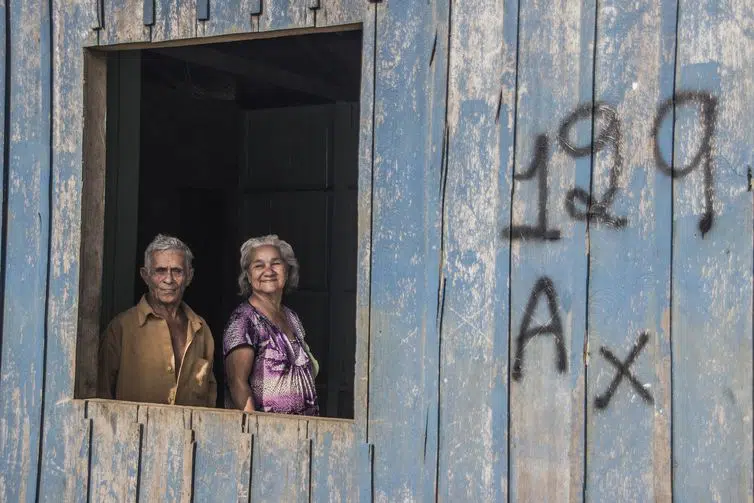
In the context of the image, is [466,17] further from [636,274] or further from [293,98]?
[293,98]

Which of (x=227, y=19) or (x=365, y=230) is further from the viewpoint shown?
(x=227, y=19)

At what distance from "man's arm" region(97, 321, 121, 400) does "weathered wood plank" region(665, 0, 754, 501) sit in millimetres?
2495

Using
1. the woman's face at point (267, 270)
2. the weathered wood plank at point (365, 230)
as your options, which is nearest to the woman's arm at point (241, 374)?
the woman's face at point (267, 270)

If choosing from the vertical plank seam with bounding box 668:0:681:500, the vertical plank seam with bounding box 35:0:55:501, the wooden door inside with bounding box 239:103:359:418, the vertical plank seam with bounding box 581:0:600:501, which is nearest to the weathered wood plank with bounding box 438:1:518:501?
the vertical plank seam with bounding box 581:0:600:501

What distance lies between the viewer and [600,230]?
337 centimetres

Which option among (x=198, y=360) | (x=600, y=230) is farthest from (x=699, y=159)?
(x=198, y=360)

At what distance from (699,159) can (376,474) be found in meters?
1.54

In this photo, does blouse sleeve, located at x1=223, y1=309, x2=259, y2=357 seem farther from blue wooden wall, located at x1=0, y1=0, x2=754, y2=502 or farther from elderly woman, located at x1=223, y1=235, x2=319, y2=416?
blue wooden wall, located at x1=0, y1=0, x2=754, y2=502

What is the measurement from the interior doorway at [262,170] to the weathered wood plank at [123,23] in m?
2.06

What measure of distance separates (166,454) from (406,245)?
4.25ft

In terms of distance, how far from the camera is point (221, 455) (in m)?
4.00

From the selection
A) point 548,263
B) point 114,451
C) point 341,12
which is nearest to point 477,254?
point 548,263

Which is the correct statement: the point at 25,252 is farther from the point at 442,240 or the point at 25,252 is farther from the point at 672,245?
the point at 672,245

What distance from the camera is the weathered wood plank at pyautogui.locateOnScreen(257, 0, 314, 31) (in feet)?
12.8
